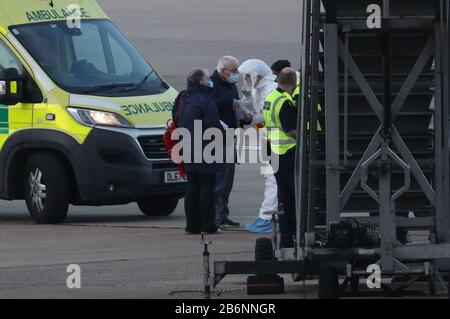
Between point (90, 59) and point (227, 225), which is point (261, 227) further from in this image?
point (90, 59)

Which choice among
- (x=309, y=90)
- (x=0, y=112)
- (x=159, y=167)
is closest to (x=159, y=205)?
(x=159, y=167)

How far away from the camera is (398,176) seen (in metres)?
11.0

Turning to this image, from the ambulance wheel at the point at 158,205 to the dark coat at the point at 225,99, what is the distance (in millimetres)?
1258

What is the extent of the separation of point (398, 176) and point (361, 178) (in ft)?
2.61

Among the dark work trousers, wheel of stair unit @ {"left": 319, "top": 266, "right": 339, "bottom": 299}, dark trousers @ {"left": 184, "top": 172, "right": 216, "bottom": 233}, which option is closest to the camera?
wheel of stair unit @ {"left": 319, "top": 266, "right": 339, "bottom": 299}

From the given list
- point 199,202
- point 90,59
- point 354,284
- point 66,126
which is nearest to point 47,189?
point 66,126

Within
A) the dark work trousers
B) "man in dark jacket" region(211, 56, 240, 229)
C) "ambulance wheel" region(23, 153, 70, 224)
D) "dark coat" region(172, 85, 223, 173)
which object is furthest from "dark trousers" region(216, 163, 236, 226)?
the dark work trousers

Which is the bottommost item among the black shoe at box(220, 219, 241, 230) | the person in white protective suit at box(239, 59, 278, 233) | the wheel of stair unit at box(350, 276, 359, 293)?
the wheel of stair unit at box(350, 276, 359, 293)

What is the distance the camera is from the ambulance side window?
16.4 meters

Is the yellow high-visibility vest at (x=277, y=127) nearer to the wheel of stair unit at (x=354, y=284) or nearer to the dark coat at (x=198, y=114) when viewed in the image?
the dark coat at (x=198, y=114)

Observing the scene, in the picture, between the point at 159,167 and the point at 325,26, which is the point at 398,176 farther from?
the point at 159,167

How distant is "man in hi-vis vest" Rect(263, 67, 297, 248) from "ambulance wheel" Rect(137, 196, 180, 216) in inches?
136

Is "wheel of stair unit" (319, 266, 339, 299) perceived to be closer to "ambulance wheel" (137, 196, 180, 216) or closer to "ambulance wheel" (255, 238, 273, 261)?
"ambulance wheel" (255, 238, 273, 261)
